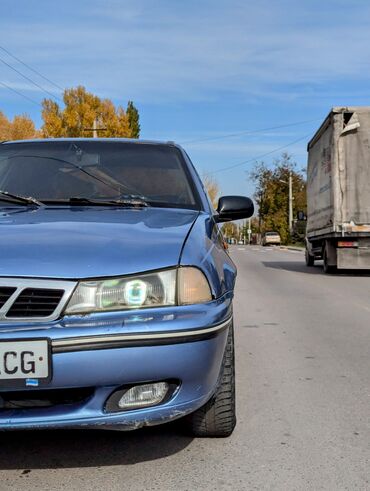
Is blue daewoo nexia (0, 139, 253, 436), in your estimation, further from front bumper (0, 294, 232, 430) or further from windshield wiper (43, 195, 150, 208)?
windshield wiper (43, 195, 150, 208)

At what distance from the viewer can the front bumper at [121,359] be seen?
2.31m

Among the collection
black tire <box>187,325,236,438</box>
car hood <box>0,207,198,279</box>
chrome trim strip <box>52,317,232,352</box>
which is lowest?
black tire <box>187,325,236,438</box>

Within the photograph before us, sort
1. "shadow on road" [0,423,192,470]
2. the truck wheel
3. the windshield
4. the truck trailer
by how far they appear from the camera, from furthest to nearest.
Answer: the truck wheel, the truck trailer, the windshield, "shadow on road" [0,423,192,470]

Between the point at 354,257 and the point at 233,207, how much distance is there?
31.6ft

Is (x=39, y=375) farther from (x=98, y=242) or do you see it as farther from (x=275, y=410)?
(x=275, y=410)

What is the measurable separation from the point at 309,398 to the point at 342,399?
0.21 meters

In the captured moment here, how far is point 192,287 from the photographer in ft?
8.41

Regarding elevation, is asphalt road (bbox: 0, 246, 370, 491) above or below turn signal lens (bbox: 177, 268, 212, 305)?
below

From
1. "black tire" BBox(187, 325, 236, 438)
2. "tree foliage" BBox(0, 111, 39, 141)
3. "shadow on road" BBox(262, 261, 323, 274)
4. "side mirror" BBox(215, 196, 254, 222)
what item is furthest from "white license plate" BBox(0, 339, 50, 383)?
"tree foliage" BBox(0, 111, 39, 141)

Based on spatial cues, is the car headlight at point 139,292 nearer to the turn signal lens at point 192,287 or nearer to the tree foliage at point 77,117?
the turn signal lens at point 192,287

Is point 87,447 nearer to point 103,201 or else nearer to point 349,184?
point 103,201

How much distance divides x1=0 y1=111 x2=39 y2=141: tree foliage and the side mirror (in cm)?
4400

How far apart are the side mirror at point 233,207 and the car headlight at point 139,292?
64.0 inches

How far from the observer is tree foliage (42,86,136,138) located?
40188 mm
